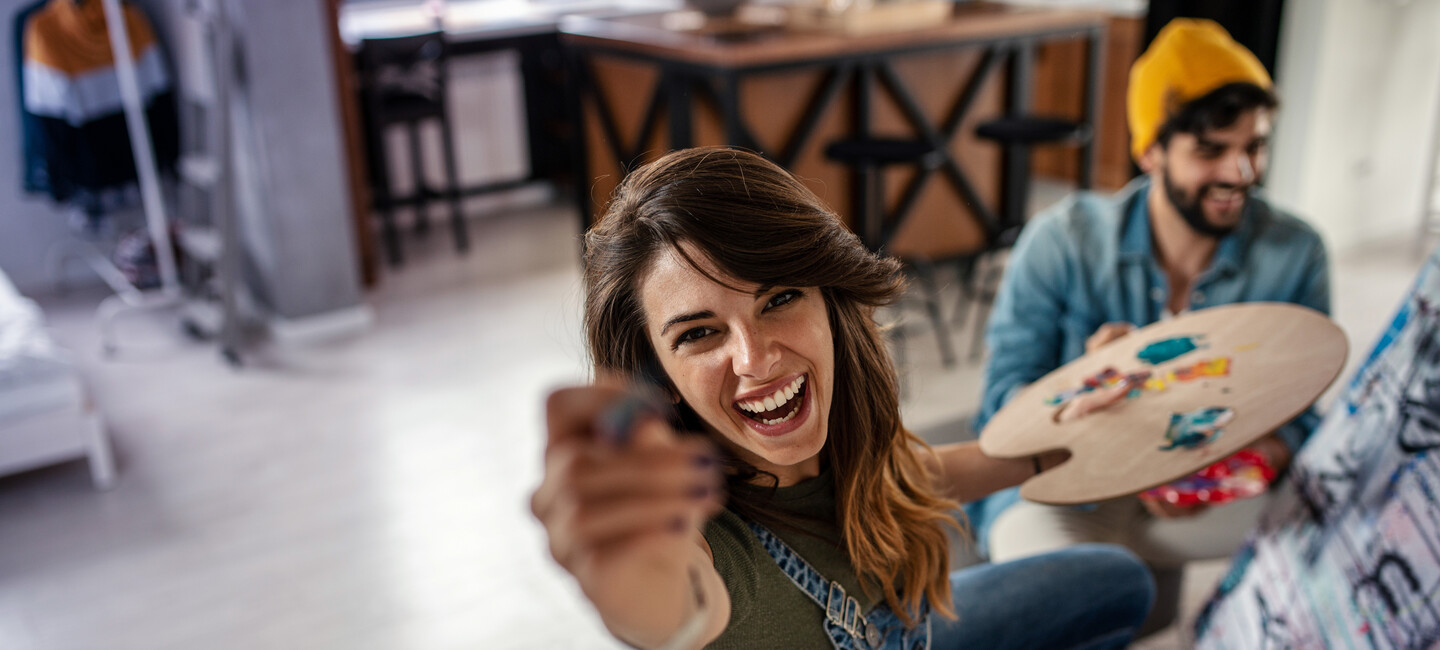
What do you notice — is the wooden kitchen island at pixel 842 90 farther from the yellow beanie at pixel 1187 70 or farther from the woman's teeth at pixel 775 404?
the woman's teeth at pixel 775 404

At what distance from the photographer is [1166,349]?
5.34ft

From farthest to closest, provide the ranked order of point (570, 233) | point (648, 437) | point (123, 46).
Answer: point (570, 233), point (123, 46), point (648, 437)

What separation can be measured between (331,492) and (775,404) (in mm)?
2507

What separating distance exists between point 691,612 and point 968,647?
2.57 ft

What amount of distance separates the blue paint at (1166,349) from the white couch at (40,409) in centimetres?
288

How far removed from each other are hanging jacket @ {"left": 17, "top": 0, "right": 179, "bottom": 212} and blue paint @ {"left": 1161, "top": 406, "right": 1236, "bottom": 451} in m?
4.21

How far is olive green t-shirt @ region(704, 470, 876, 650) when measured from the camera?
3.67 ft

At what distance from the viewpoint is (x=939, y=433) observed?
236cm

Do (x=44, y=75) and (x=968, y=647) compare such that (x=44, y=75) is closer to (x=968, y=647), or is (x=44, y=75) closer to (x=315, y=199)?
(x=315, y=199)

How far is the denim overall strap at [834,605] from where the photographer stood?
1.17 metres

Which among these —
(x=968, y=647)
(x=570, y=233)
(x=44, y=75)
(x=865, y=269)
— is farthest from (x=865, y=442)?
(x=570, y=233)

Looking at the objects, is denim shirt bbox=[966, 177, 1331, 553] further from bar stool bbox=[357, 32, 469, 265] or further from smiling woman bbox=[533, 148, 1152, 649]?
bar stool bbox=[357, 32, 469, 265]

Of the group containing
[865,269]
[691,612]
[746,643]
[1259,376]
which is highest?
[865,269]

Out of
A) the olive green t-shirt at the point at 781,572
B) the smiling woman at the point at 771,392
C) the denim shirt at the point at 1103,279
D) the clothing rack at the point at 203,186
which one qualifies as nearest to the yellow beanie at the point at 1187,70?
the denim shirt at the point at 1103,279
